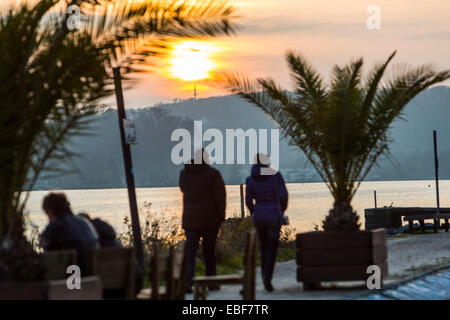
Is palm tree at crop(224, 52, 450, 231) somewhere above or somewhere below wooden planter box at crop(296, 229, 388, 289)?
above

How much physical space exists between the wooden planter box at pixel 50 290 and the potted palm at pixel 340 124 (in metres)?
5.29

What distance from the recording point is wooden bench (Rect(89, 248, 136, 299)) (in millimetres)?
7047

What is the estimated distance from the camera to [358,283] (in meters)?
12.6

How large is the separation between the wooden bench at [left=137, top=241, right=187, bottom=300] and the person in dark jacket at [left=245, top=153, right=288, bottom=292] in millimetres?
3885

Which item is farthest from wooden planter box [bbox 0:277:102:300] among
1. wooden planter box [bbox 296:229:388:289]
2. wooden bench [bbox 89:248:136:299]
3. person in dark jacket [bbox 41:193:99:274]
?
wooden planter box [bbox 296:229:388:289]

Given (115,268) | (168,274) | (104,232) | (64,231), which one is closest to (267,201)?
(104,232)

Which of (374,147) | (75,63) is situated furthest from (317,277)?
(75,63)

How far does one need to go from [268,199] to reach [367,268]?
162 cm

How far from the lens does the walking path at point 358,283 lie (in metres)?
11.4

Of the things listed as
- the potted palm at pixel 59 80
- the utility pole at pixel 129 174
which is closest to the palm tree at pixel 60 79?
the potted palm at pixel 59 80

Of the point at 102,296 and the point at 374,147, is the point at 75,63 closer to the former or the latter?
the point at 102,296

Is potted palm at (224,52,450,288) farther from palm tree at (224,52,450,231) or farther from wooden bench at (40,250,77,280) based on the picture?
wooden bench at (40,250,77,280)

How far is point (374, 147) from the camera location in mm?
13055
